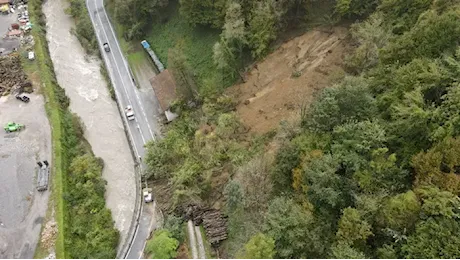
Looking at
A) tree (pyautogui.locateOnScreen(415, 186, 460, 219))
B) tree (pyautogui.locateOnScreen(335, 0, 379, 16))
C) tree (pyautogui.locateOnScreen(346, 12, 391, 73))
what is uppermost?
tree (pyautogui.locateOnScreen(335, 0, 379, 16))

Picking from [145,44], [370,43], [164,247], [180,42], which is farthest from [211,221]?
[145,44]

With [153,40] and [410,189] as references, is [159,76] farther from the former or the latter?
[410,189]

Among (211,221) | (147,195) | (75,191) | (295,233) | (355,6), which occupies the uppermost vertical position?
(355,6)

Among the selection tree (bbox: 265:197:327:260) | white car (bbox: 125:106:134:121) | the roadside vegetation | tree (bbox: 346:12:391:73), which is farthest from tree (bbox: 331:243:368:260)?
white car (bbox: 125:106:134:121)

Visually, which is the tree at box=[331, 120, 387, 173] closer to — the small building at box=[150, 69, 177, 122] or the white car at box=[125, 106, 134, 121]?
the small building at box=[150, 69, 177, 122]

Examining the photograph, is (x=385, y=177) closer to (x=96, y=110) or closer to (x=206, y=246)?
(x=206, y=246)

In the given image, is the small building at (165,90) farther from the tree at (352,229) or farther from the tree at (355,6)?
the tree at (352,229)

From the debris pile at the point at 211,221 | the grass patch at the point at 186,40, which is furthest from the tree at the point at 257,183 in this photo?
the grass patch at the point at 186,40
